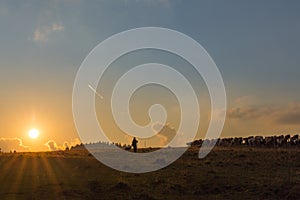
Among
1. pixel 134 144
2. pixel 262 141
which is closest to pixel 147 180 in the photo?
pixel 134 144

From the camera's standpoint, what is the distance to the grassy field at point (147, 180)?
122 ft

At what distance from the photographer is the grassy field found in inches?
1468

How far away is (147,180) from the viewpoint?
42094mm

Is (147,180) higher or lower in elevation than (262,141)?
lower

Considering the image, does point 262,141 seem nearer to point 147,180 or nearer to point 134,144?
point 134,144

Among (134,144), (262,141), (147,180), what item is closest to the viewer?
(147,180)

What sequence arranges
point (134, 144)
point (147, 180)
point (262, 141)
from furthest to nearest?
point (262, 141), point (134, 144), point (147, 180)

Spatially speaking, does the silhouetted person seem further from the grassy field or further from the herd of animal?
the herd of animal

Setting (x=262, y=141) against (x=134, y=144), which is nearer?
(x=134, y=144)

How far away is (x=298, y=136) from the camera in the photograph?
91375 mm

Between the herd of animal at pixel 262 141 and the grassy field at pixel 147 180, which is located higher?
the herd of animal at pixel 262 141

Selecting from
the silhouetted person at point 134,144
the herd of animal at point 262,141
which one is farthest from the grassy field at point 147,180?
the herd of animal at point 262,141

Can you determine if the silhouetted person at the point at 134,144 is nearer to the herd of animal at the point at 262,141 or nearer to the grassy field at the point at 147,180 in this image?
the grassy field at the point at 147,180

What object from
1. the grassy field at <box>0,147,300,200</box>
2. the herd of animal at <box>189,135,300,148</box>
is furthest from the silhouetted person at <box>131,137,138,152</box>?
the herd of animal at <box>189,135,300,148</box>
